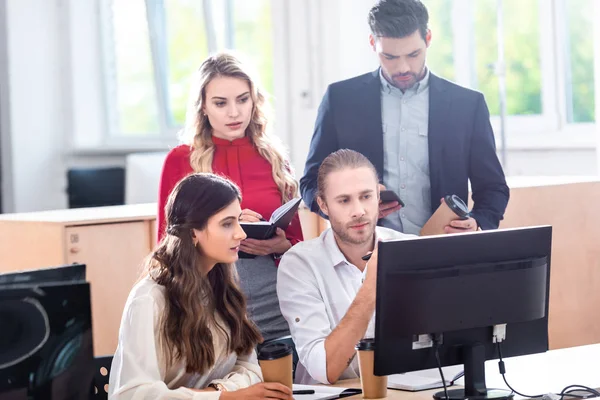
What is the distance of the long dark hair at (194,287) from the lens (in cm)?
220

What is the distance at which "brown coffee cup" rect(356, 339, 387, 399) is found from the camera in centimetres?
209

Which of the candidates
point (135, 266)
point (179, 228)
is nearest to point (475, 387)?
point (179, 228)

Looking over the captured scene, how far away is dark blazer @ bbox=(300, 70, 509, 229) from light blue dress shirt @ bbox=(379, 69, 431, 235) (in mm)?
23

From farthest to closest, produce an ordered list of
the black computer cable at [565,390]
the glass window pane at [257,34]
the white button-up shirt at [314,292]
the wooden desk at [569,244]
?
the glass window pane at [257,34] → the wooden desk at [569,244] → the white button-up shirt at [314,292] → the black computer cable at [565,390]

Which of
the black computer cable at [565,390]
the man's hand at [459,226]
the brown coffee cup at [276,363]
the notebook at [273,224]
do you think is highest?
the notebook at [273,224]

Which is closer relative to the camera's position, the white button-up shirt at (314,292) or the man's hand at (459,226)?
the white button-up shirt at (314,292)

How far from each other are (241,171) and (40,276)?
1.30 metres

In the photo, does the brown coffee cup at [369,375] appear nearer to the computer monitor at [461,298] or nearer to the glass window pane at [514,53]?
the computer monitor at [461,298]

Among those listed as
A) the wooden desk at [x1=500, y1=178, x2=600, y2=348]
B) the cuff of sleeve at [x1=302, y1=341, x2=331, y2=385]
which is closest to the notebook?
the cuff of sleeve at [x1=302, y1=341, x2=331, y2=385]

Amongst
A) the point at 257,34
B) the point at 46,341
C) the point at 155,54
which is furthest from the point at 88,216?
the point at 155,54

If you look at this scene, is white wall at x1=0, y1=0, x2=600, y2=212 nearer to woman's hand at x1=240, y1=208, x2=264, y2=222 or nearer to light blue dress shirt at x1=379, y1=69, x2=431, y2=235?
light blue dress shirt at x1=379, y1=69, x2=431, y2=235

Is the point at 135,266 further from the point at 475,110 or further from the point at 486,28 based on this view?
the point at 486,28

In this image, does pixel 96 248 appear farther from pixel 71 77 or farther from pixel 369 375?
pixel 71 77

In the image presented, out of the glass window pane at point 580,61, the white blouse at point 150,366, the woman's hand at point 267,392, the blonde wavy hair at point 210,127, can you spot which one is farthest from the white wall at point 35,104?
the woman's hand at point 267,392
